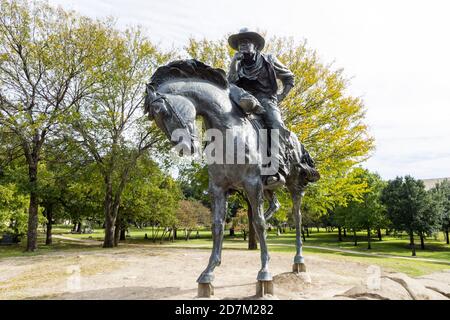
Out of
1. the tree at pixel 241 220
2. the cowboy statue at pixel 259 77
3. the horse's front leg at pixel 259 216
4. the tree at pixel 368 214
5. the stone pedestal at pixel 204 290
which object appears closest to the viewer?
the stone pedestal at pixel 204 290

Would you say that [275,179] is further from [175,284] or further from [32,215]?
[32,215]

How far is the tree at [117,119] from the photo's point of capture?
18.8 meters

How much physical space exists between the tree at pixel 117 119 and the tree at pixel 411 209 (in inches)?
1052

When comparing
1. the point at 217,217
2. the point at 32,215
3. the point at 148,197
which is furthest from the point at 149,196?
the point at 217,217

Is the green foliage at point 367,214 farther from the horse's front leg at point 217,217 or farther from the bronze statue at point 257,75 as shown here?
the horse's front leg at point 217,217

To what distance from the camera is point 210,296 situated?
4941mm

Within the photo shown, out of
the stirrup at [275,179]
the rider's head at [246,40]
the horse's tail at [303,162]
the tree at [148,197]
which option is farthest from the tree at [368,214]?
the rider's head at [246,40]

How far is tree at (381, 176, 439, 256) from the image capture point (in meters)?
32.3

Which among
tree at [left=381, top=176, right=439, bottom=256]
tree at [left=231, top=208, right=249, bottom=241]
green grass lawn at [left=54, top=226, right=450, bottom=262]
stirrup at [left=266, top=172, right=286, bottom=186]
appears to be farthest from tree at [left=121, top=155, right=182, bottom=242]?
tree at [left=381, top=176, right=439, bottom=256]

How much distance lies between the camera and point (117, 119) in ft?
65.1

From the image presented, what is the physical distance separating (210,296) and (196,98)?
3.08 metres

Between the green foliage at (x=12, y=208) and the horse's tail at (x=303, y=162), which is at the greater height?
the horse's tail at (x=303, y=162)
